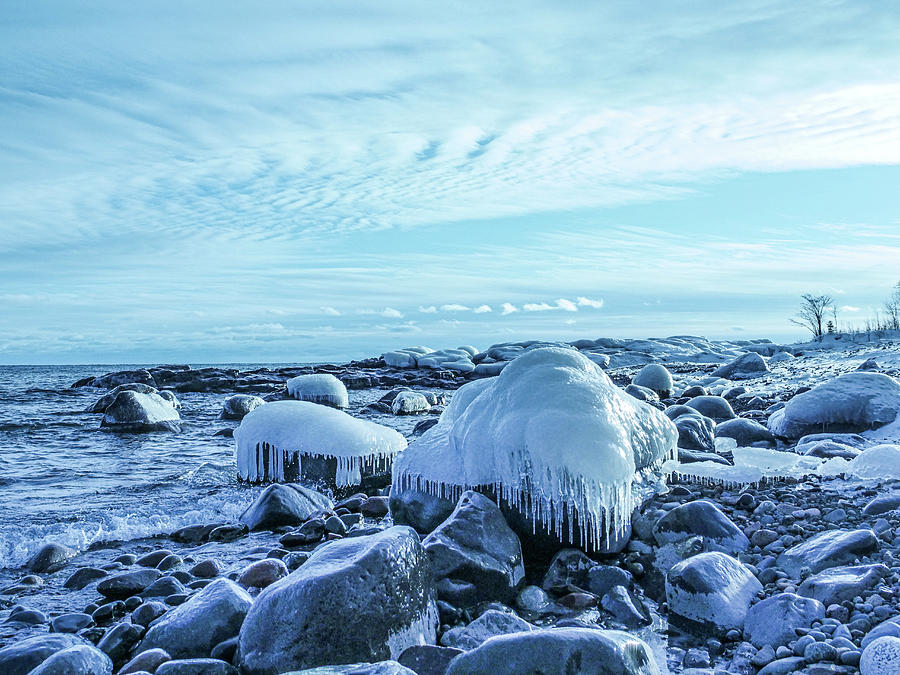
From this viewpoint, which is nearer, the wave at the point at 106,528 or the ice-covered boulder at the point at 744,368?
the wave at the point at 106,528

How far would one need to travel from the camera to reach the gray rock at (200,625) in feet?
11.6

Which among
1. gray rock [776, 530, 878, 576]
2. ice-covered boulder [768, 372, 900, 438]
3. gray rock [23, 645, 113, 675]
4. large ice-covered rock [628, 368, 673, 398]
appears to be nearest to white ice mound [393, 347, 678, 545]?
gray rock [776, 530, 878, 576]

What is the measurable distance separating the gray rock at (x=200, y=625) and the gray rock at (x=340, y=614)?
289 mm

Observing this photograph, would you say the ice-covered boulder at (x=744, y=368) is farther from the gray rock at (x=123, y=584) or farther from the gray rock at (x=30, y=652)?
the gray rock at (x=30, y=652)

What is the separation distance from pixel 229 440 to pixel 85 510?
17.6 ft

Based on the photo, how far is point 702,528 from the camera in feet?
15.1

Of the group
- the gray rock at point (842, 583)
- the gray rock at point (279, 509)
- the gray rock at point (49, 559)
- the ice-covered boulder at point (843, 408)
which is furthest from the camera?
the ice-covered boulder at point (843, 408)

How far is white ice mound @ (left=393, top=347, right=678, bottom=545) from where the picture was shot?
4605mm

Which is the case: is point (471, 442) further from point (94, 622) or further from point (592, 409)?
point (94, 622)

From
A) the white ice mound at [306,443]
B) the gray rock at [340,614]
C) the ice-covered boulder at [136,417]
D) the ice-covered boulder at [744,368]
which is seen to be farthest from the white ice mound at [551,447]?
the ice-covered boulder at [744,368]

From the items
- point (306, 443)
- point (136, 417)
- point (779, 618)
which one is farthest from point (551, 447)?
point (136, 417)

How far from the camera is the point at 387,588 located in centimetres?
340

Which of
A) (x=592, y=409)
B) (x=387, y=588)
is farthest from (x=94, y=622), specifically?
(x=592, y=409)

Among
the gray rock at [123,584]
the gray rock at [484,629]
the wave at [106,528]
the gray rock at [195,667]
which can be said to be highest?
the gray rock at [195,667]
